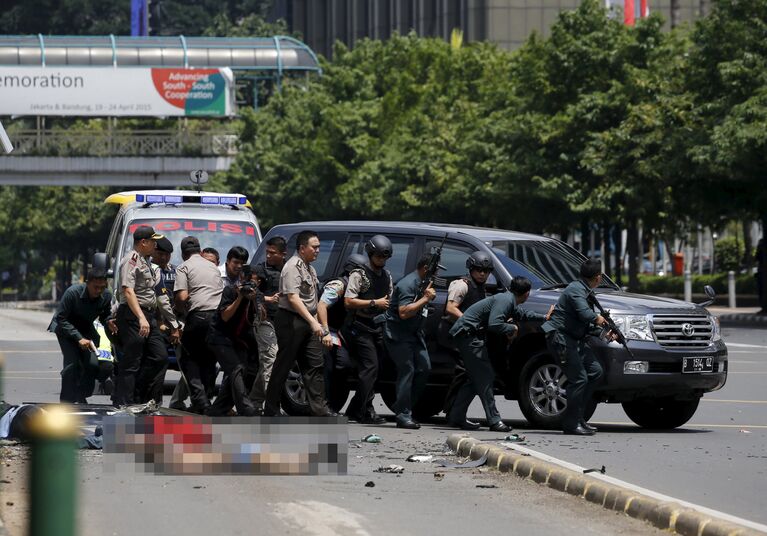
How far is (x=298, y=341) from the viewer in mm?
12992

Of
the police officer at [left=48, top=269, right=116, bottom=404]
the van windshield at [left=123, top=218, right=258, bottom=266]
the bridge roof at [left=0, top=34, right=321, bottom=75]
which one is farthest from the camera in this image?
the bridge roof at [left=0, top=34, right=321, bottom=75]

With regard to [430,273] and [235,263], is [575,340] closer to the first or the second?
[430,273]

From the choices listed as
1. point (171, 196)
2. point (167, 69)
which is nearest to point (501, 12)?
point (167, 69)

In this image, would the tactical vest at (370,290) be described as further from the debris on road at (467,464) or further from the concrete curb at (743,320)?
the concrete curb at (743,320)

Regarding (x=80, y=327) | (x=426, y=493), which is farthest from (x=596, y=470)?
(x=80, y=327)

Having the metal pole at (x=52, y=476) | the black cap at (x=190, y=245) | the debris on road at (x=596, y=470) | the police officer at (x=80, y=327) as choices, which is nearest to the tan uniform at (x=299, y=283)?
the black cap at (x=190, y=245)

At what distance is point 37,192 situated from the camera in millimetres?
85188

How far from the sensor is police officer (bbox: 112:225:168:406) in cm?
1387

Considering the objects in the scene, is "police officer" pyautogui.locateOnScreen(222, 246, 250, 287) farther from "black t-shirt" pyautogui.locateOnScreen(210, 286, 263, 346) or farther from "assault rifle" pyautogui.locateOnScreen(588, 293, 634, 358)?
"assault rifle" pyautogui.locateOnScreen(588, 293, 634, 358)

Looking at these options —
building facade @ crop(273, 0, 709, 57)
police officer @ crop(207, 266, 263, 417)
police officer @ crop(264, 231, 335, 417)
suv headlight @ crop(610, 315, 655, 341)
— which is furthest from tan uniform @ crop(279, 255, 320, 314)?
building facade @ crop(273, 0, 709, 57)

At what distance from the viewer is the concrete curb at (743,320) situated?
35812mm

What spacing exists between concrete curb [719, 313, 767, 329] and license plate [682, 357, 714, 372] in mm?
21720

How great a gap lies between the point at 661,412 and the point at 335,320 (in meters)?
3.12

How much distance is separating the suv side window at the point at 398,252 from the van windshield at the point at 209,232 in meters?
5.80
